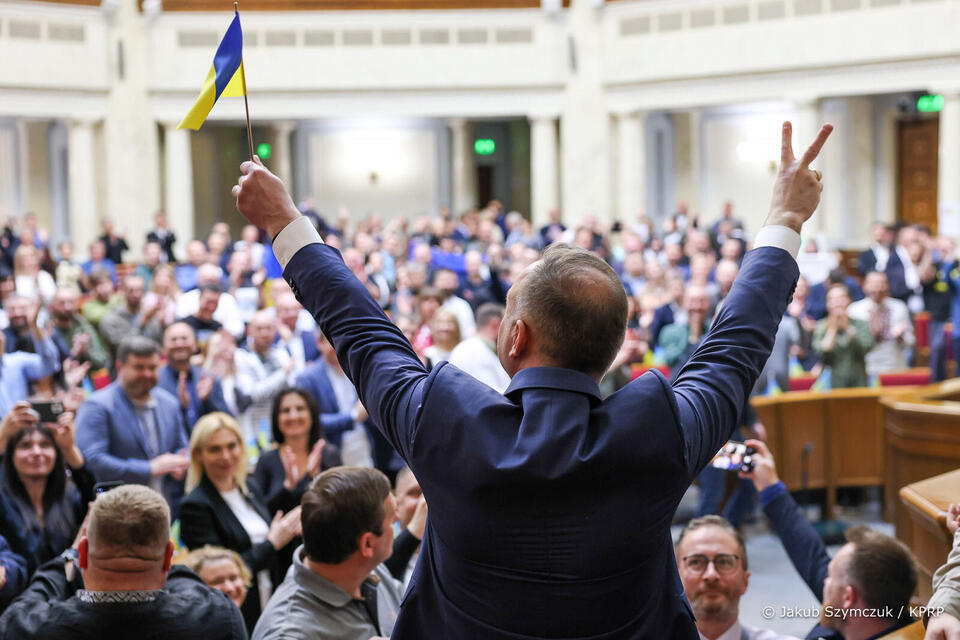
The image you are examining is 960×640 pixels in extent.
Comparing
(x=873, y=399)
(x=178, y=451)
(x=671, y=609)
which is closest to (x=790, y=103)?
(x=873, y=399)

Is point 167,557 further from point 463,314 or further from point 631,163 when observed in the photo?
point 631,163

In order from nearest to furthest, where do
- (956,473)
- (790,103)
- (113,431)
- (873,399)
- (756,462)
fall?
(756,462)
(956,473)
(113,431)
(873,399)
(790,103)

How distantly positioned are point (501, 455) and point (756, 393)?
6553 mm

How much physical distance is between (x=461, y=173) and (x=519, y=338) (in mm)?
20193

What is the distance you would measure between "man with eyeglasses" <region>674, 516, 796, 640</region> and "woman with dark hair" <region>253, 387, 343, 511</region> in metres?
2.25

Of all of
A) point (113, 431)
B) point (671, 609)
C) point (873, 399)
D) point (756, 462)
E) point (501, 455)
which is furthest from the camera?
point (873, 399)

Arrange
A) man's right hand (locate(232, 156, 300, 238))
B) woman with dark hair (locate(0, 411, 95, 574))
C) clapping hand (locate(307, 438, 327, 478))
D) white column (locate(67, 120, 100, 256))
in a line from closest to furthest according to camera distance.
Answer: man's right hand (locate(232, 156, 300, 238)) < woman with dark hair (locate(0, 411, 95, 574)) < clapping hand (locate(307, 438, 327, 478)) < white column (locate(67, 120, 100, 256))

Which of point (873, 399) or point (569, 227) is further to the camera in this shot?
point (569, 227)

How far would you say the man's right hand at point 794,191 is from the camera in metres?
1.94

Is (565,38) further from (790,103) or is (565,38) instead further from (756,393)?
(756,393)

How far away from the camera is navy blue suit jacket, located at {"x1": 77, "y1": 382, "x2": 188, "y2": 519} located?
497cm

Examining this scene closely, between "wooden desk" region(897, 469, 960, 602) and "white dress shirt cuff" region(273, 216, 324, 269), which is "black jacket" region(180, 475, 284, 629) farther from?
"white dress shirt cuff" region(273, 216, 324, 269)

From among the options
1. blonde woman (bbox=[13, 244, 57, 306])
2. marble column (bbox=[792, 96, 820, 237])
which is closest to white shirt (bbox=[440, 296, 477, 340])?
blonde woman (bbox=[13, 244, 57, 306])

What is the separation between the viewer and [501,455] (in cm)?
163
